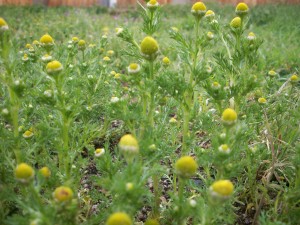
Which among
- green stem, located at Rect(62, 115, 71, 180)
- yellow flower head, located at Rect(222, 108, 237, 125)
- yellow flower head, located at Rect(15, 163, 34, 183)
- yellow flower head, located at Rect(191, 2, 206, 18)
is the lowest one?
green stem, located at Rect(62, 115, 71, 180)

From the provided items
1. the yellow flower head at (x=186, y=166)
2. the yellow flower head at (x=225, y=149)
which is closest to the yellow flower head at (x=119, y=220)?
the yellow flower head at (x=186, y=166)

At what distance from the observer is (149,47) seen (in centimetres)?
157

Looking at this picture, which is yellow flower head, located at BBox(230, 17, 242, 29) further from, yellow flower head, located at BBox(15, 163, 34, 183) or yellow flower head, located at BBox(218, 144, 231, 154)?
yellow flower head, located at BBox(15, 163, 34, 183)

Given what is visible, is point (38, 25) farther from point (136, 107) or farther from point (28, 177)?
point (28, 177)

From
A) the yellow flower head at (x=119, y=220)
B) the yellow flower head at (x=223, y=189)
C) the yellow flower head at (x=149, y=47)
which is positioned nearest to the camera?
the yellow flower head at (x=119, y=220)

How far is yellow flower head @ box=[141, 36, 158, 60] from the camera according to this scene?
1566 millimetres

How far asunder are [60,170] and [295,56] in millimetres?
3425

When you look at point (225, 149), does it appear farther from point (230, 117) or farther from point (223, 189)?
point (223, 189)

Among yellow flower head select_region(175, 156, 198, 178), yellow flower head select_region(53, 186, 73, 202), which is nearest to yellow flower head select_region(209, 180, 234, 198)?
yellow flower head select_region(175, 156, 198, 178)

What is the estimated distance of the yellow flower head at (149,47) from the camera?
5.14 ft

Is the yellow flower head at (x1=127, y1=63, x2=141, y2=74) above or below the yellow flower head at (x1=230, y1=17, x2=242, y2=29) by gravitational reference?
below

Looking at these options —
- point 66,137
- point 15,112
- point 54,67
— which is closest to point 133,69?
point 54,67

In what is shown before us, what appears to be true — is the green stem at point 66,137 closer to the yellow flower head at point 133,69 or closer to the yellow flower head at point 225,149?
the yellow flower head at point 133,69

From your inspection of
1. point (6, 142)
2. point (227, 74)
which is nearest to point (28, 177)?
point (6, 142)
